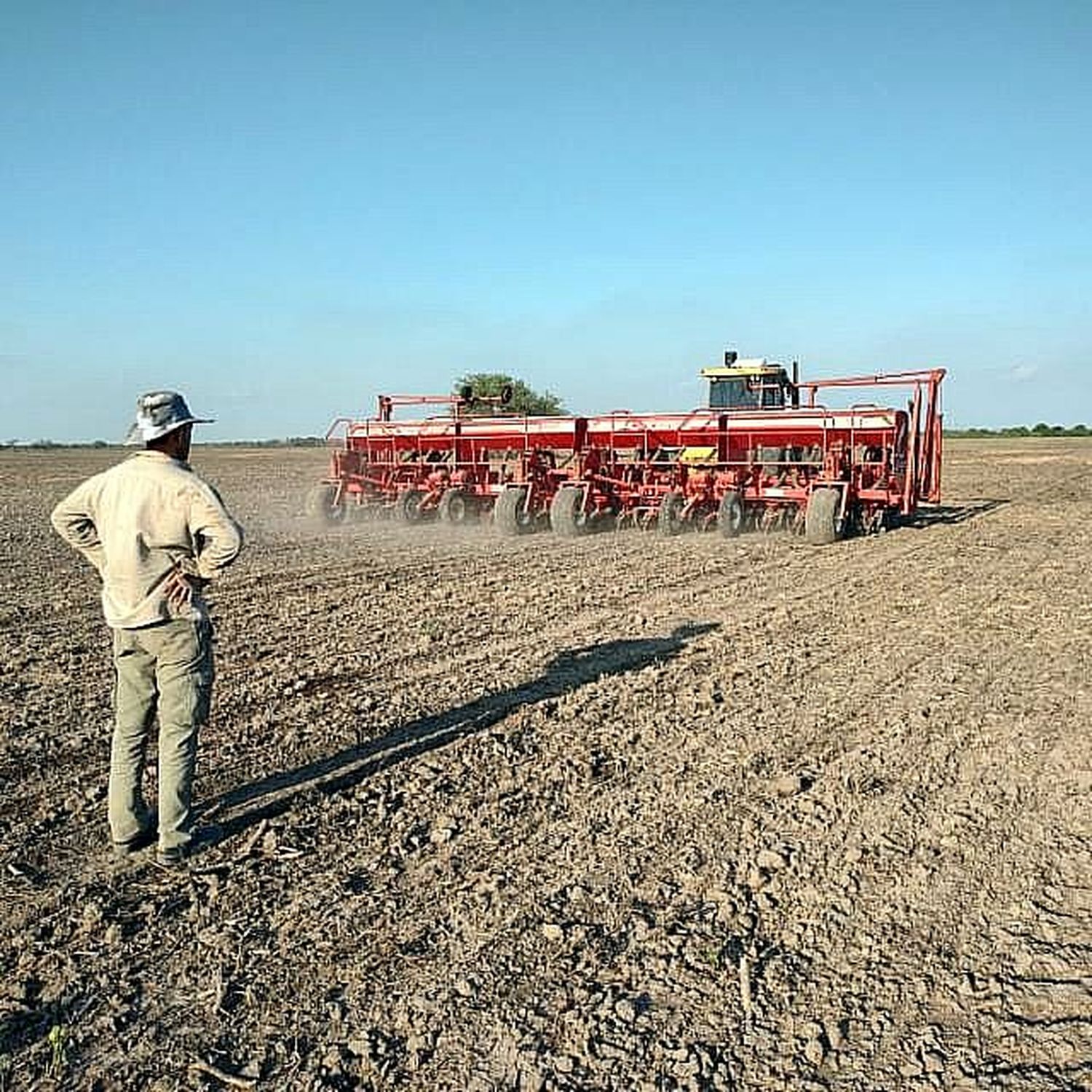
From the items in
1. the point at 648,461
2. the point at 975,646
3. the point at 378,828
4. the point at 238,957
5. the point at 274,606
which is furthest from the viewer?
the point at 648,461

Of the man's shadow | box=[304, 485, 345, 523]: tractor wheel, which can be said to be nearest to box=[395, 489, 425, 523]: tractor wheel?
box=[304, 485, 345, 523]: tractor wheel

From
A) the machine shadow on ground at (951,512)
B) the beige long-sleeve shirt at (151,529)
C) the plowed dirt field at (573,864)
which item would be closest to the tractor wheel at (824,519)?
the machine shadow on ground at (951,512)

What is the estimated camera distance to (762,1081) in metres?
2.86

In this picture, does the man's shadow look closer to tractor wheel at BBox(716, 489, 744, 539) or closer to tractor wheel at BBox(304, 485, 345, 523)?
tractor wheel at BBox(716, 489, 744, 539)

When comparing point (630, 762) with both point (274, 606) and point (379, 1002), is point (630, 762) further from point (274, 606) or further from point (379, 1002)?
point (274, 606)

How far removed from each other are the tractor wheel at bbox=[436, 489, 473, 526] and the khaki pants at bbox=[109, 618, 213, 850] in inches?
490

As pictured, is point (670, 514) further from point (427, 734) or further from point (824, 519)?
point (427, 734)

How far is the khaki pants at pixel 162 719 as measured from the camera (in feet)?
13.6

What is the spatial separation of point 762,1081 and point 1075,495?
22.8m

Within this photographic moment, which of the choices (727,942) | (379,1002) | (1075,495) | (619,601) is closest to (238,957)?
(379,1002)

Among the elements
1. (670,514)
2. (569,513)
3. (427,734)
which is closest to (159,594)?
(427,734)

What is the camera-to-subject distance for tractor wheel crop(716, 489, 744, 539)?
47.9 ft

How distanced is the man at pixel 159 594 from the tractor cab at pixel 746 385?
14.8 meters

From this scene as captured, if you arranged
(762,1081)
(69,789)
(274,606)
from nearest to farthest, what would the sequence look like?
(762,1081) → (69,789) → (274,606)
